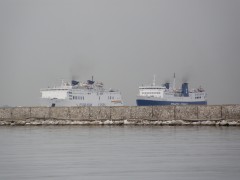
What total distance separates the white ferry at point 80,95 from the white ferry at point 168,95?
561cm

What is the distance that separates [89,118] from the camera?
5369cm

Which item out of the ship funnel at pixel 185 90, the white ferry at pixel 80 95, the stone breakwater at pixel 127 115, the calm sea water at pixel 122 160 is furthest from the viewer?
the ship funnel at pixel 185 90

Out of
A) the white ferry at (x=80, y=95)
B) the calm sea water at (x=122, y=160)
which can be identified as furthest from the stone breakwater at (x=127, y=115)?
the white ferry at (x=80, y=95)

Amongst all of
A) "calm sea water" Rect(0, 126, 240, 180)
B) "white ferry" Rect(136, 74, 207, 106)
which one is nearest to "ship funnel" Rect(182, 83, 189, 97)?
"white ferry" Rect(136, 74, 207, 106)

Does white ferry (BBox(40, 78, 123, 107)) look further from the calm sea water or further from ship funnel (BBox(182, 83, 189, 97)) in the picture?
the calm sea water

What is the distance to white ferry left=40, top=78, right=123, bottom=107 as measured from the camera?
108062mm

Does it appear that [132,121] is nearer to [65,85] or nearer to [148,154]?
[148,154]

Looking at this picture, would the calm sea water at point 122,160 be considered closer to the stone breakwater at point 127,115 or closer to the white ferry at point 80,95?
the stone breakwater at point 127,115

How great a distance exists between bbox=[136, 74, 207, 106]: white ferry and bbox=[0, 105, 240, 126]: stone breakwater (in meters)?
59.6

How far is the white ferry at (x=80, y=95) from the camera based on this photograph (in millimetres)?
108062

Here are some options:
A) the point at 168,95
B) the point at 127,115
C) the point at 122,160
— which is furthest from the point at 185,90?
the point at 122,160

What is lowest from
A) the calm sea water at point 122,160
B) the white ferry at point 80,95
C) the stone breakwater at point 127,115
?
the calm sea water at point 122,160

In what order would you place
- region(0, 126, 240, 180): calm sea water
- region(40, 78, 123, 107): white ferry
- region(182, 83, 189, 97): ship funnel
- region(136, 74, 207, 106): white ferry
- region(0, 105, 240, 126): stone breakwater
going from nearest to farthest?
1. region(0, 126, 240, 180): calm sea water
2. region(0, 105, 240, 126): stone breakwater
3. region(40, 78, 123, 107): white ferry
4. region(136, 74, 207, 106): white ferry
5. region(182, 83, 189, 97): ship funnel

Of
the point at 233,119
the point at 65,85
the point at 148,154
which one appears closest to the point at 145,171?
the point at 148,154
